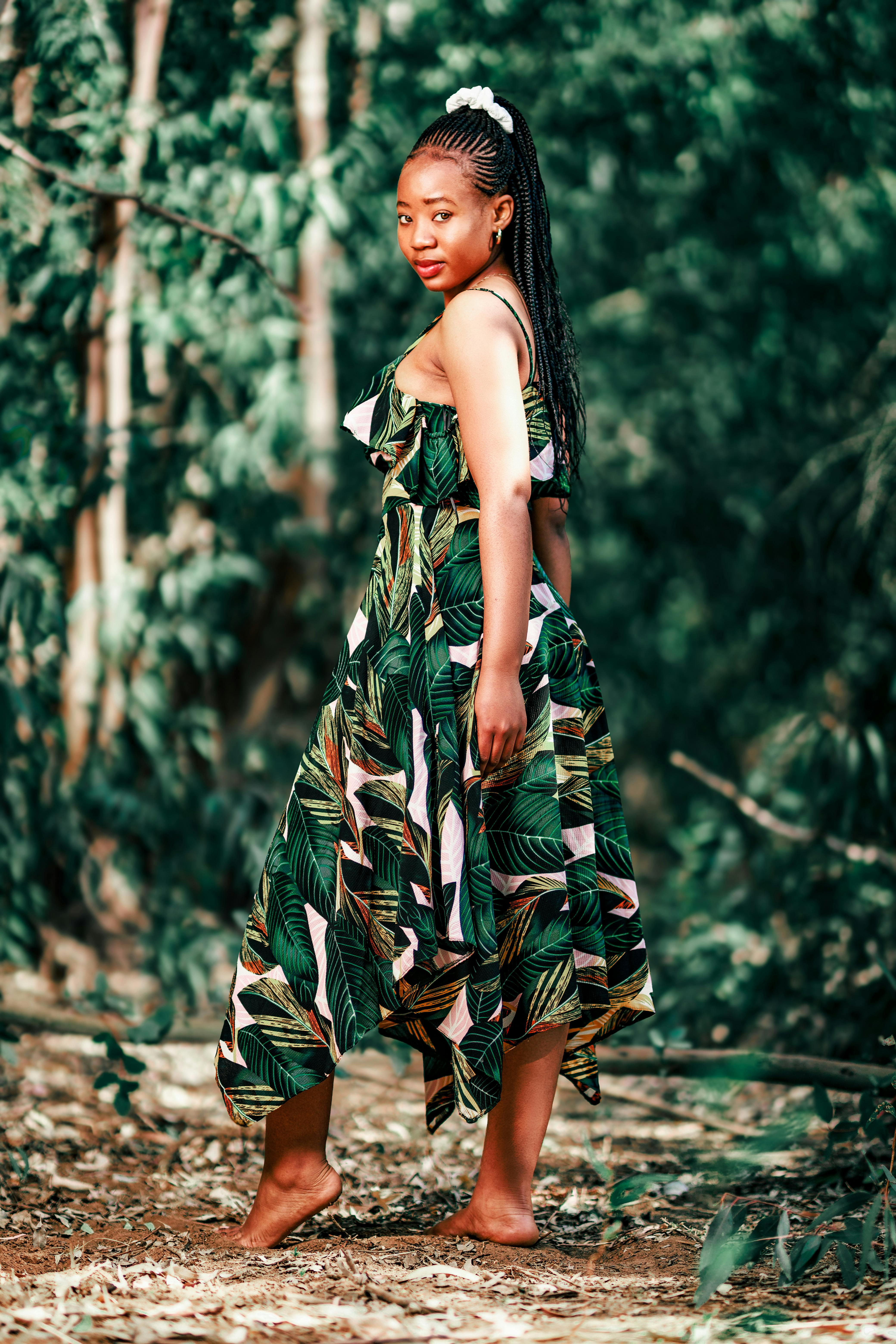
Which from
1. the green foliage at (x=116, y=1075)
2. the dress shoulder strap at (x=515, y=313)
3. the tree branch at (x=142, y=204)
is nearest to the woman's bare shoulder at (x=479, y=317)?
the dress shoulder strap at (x=515, y=313)

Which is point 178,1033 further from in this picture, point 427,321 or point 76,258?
point 427,321

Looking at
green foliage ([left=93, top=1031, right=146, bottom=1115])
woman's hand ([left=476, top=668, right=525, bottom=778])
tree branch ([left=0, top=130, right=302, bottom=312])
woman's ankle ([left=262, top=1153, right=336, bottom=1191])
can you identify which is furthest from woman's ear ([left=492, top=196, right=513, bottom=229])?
green foliage ([left=93, top=1031, right=146, bottom=1115])

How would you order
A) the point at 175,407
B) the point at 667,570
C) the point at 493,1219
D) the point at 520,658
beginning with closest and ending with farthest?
the point at 520,658 < the point at 493,1219 < the point at 175,407 < the point at 667,570

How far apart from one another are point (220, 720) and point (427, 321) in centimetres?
127

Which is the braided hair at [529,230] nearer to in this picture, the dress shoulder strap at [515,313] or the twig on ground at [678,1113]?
the dress shoulder strap at [515,313]

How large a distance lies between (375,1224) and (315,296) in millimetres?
2292

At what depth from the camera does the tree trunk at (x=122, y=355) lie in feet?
9.65

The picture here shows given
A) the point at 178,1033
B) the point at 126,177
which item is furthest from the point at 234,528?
the point at 178,1033

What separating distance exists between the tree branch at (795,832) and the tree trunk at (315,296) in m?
1.18

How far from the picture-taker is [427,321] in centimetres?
374

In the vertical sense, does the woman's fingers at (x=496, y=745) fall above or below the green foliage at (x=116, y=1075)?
above

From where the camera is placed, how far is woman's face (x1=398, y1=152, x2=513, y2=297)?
1675 mm

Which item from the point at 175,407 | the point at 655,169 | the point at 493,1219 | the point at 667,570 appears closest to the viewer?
the point at 493,1219

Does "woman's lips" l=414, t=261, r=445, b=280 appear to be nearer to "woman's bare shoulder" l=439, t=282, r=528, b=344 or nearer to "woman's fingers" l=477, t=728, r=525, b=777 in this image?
"woman's bare shoulder" l=439, t=282, r=528, b=344
